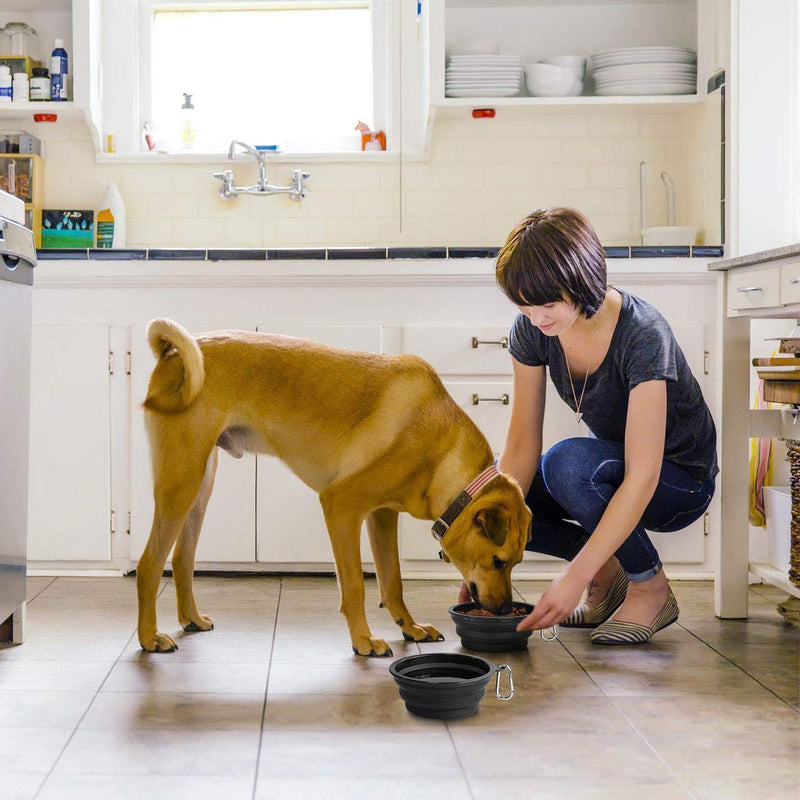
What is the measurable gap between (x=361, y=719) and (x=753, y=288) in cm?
135

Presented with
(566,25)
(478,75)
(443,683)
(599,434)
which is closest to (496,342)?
(599,434)

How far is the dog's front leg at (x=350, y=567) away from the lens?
2143 mm

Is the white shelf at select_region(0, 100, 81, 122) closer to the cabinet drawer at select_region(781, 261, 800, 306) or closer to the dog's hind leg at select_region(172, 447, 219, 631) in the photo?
the dog's hind leg at select_region(172, 447, 219, 631)

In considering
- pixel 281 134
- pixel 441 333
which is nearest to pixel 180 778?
pixel 441 333

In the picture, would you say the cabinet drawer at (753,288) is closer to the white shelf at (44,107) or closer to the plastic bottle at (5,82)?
the white shelf at (44,107)

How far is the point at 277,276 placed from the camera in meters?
2.97

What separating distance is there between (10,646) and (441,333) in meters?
1.47

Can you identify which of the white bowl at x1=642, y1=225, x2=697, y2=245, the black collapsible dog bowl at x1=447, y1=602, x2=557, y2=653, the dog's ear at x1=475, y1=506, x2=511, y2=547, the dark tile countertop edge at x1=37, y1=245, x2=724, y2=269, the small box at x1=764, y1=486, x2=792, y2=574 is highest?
the white bowl at x1=642, y1=225, x2=697, y2=245

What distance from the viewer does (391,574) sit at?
2293 millimetres

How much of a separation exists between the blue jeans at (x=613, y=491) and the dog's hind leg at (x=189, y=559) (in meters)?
0.80

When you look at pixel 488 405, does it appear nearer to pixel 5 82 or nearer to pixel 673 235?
pixel 673 235

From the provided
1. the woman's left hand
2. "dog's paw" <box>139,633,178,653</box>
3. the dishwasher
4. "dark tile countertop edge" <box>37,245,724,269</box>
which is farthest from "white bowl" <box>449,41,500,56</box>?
"dog's paw" <box>139,633,178,653</box>

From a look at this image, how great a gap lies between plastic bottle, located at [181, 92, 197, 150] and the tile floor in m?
2.03

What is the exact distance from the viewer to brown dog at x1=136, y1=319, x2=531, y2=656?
2.09 m
